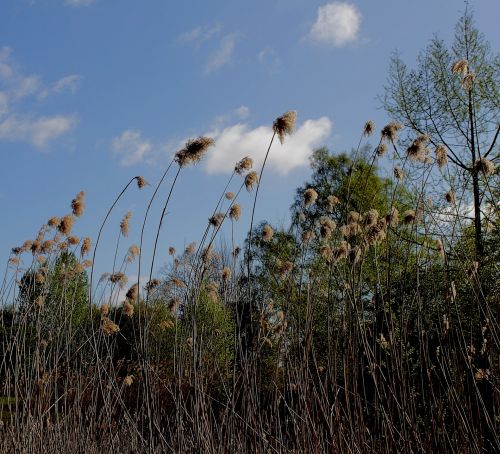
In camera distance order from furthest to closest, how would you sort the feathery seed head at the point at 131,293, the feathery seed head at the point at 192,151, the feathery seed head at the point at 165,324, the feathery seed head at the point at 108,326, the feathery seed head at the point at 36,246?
the feathery seed head at the point at 165,324 → the feathery seed head at the point at 36,246 → the feathery seed head at the point at 131,293 → the feathery seed head at the point at 108,326 → the feathery seed head at the point at 192,151

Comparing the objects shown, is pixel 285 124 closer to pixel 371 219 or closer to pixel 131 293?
pixel 371 219

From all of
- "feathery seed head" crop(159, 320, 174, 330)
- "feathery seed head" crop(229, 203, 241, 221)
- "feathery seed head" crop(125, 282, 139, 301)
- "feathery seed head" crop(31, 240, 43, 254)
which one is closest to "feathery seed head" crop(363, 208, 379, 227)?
"feathery seed head" crop(229, 203, 241, 221)

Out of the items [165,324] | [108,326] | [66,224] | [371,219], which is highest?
[66,224]

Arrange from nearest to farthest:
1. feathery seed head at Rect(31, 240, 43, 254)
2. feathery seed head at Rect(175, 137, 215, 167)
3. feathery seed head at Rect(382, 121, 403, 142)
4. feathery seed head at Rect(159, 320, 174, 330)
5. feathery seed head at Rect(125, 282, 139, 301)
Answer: feathery seed head at Rect(175, 137, 215, 167) → feathery seed head at Rect(382, 121, 403, 142) → feathery seed head at Rect(125, 282, 139, 301) → feathery seed head at Rect(31, 240, 43, 254) → feathery seed head at Rect(159, 320, 174, 330)

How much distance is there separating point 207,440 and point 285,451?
0.37 meters

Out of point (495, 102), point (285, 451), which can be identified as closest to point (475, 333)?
point (285, 451)

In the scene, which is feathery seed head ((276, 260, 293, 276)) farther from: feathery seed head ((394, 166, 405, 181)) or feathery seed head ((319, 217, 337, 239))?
feathery seed head ((394, 166, 405, 181))

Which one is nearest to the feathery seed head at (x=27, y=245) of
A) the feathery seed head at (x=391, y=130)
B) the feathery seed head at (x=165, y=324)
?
the feathery seed head at (x=165, y=324)

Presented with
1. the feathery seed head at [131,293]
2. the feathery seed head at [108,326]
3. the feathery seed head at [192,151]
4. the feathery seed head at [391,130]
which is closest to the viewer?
the feathery seed head at [192,151]

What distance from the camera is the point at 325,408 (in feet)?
10.6

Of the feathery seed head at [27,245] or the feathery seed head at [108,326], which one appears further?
the feathery seed head at [27,245]

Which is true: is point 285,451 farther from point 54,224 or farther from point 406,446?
point 54,224

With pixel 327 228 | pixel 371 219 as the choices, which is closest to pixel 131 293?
pixel 327 228

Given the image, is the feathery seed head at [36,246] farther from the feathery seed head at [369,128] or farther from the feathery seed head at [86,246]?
the feathery seed head at [369,128]
